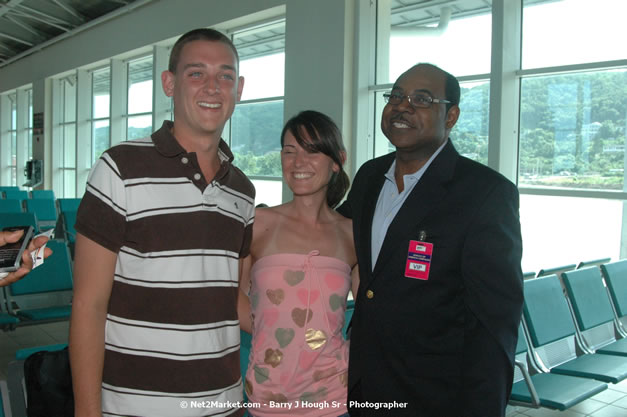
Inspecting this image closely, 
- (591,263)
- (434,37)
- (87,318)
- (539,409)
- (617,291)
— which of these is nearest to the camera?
(87,318)

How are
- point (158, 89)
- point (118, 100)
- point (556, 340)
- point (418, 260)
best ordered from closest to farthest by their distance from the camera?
point (418, 260) < point (556, 340) < point (158, 89) < point (118, 100)

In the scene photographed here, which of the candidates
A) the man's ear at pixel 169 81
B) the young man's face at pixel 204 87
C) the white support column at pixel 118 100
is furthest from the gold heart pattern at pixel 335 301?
the white support column at pixel 118 100

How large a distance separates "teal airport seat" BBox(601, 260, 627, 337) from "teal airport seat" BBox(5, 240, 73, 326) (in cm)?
400

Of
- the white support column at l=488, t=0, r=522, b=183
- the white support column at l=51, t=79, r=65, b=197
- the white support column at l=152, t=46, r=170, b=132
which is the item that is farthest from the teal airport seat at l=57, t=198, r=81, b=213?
the white support column at l=51, t=79, r=65, b=197

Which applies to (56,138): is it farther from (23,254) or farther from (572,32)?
(23,254)

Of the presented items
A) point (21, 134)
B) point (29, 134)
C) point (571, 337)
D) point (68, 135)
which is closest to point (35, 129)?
point (68, 135)

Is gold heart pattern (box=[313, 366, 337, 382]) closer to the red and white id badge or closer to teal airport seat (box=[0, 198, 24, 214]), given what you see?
the red and white id badge

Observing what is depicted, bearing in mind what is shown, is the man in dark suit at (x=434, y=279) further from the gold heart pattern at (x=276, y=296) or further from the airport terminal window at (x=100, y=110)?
the airport terminal window at (x=100, y=110)

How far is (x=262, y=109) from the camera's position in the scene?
8.38m

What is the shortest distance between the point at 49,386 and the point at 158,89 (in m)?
9.83

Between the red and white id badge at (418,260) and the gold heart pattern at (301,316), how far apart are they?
35 cm

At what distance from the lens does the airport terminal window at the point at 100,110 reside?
13.5 meters

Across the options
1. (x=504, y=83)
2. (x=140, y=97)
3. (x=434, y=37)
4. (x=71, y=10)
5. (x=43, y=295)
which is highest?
(x=71, y=10)

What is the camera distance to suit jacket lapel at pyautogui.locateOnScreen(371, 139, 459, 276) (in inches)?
58.9
